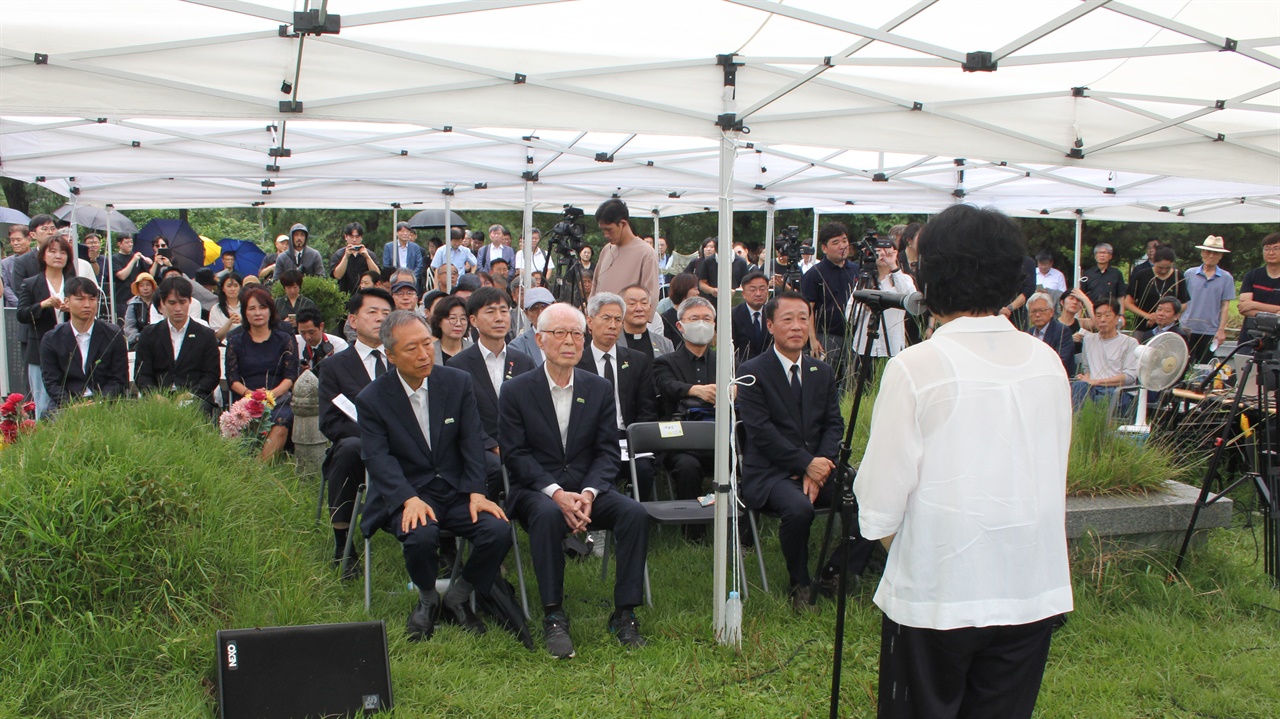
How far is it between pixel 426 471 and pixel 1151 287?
829 cm

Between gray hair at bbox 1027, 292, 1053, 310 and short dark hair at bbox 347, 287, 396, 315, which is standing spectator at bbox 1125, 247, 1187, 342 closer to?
gray hair at bbox 1027, 292, 1053, 310

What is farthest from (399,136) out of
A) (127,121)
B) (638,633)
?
(638,633)

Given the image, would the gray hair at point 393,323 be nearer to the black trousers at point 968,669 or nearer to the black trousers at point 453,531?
the black trousers at point 453,531

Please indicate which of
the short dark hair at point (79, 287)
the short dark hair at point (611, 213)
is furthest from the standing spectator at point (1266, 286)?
the short dark hair at point (79, 287)

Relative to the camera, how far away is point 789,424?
5.04 metres

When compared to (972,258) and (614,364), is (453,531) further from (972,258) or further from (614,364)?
(972,258)

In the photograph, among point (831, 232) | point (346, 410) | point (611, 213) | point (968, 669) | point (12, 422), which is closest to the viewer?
point (968, 669)

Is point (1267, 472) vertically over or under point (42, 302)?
under

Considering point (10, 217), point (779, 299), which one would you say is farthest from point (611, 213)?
point (10, 217)

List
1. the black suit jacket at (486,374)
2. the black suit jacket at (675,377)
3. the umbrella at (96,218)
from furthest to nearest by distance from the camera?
the umbrella at (96,218), the black suit jacket at (675,377), the black suit jacket at (486,374)

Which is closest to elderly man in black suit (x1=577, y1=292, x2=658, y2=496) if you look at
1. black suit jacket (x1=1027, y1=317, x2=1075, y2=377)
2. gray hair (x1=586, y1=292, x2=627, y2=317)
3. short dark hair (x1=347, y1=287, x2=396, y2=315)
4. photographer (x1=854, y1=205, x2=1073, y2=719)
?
gray hair (x1=586, y1=292, x2=627, y2=317)

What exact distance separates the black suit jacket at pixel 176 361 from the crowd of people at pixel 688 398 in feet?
0.06

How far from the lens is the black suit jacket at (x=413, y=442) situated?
4.29m

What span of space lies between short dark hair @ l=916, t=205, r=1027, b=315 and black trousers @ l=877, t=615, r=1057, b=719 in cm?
79
